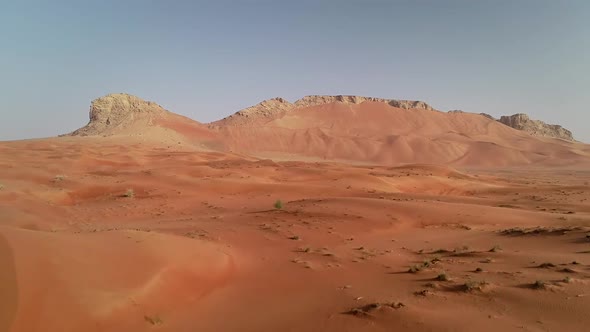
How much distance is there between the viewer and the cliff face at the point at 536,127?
94062 mm

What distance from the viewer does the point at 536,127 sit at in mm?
95000

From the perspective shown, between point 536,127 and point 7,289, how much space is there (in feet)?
360

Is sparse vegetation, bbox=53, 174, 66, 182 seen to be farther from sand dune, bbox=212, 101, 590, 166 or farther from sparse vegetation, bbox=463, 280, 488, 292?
sand dune, bbox=212, 101, 590, 166

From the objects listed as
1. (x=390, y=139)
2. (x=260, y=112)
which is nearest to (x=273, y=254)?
(x=390, y=139)

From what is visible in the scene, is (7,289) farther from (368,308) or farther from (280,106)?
(280,106)

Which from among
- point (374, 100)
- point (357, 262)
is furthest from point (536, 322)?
point (374, 100)

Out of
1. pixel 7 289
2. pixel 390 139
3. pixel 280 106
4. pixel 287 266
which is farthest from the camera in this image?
pixel 280 106

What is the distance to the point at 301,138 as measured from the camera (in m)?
66.9

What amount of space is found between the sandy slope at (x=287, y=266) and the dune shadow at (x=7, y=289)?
0.02 meters

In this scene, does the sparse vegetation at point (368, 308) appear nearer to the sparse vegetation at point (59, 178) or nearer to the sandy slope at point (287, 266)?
the sandy slope at point (287, 266)

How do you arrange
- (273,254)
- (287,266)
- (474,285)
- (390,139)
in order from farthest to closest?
1. (390,139)
2. (273,254)
3. (287,266)
4. (474,285)

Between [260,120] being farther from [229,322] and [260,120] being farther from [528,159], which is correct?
[229,322]

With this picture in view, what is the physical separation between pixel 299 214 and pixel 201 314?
25.5 ft

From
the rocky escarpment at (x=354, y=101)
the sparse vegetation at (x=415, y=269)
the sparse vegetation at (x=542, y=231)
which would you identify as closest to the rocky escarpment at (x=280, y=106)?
the rocky escarpment at (x=354, y=101)
